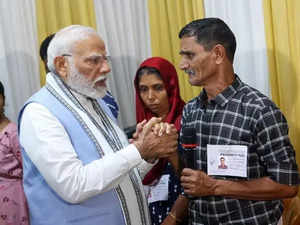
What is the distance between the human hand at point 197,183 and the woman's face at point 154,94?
0.96 m

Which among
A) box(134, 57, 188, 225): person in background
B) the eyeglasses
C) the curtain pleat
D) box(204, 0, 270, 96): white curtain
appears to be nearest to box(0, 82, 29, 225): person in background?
box(134, 57, 188, 225): person in background

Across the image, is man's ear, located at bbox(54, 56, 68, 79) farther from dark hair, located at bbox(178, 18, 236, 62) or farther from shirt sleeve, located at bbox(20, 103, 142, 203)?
dark hair, located at bbox(178, 18, 236, 62)

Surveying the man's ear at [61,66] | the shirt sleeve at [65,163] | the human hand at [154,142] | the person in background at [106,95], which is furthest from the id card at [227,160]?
the person in background at [106,95]

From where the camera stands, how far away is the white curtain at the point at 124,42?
3383 millimetres

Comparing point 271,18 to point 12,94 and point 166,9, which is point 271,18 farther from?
point 12,94

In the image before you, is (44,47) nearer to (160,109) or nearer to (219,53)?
(160,109)

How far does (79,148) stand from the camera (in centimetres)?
163

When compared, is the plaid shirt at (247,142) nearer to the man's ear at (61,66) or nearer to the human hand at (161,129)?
the human hand at (161,129)

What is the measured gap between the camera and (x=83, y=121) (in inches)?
67.2

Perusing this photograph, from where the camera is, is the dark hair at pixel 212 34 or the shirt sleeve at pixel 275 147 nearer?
the shirt sleeve at pixel 275 147

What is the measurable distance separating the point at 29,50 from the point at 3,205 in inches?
46.7

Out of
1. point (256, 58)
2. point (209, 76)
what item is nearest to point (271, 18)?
point (256, 58)

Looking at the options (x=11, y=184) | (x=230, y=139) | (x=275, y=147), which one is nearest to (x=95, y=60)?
(x=230, y=139)

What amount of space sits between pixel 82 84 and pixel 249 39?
1.33 metres
